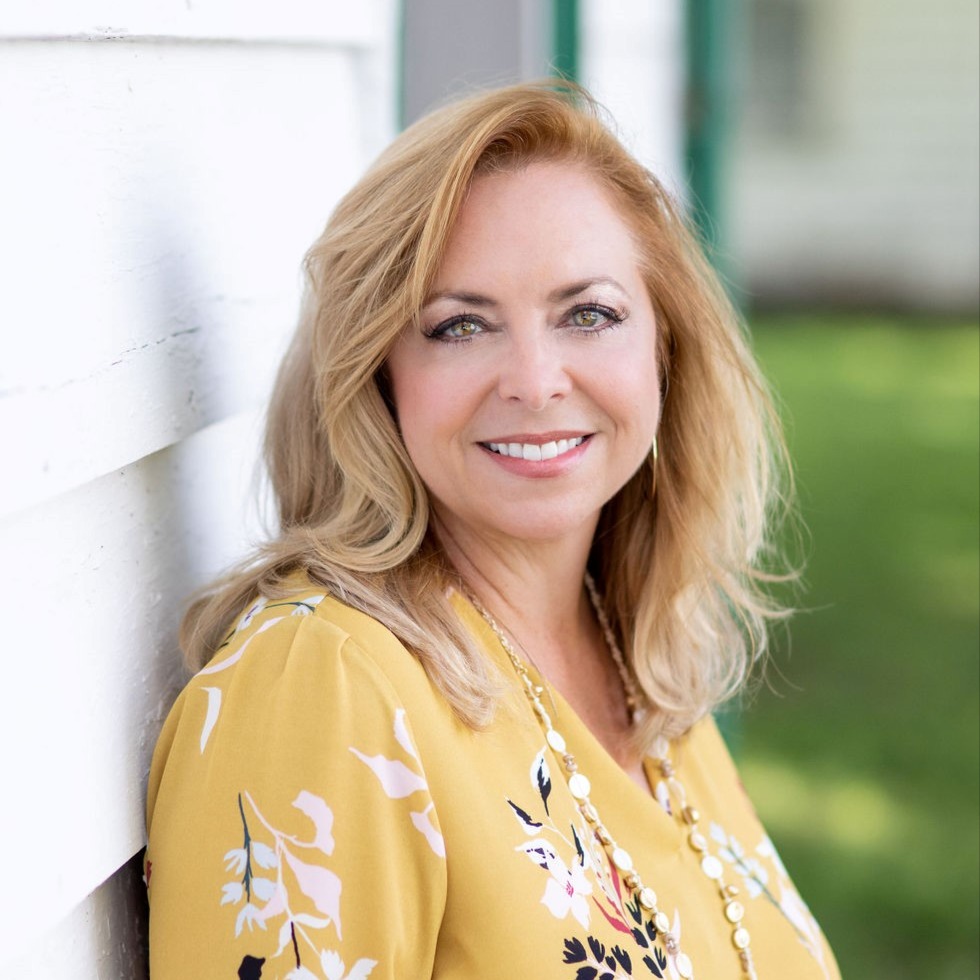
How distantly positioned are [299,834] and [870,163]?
1344cm

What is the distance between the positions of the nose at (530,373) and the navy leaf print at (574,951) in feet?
1.91

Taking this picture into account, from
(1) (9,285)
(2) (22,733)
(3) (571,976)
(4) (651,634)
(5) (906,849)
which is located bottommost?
(5) (906,849)

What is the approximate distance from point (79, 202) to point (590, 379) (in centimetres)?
62

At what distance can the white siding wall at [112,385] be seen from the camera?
1234mm

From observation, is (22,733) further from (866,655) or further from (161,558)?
(866,655)

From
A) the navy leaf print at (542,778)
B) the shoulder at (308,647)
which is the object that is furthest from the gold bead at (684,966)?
the shoulder at (308,647)

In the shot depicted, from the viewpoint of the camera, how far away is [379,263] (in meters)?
1.62

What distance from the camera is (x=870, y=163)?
45.0 ft

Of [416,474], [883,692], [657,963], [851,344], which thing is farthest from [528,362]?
[851,344]

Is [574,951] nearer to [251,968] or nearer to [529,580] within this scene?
[251,968]

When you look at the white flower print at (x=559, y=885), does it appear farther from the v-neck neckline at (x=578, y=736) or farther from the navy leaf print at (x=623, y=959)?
the v-neck neckline at (x=578, y=736)

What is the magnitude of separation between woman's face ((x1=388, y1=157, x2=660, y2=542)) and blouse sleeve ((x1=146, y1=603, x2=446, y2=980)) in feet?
1.15

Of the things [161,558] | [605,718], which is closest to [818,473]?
[605,718]

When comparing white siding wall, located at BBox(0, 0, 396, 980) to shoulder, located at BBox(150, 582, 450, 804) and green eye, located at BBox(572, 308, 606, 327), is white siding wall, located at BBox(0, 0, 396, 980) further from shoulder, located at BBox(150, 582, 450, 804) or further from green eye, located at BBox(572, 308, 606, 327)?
green eye, located at BBox(572, 308, 606, 327)
